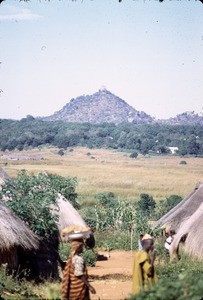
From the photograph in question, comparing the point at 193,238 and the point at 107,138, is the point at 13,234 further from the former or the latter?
the point at 107,138

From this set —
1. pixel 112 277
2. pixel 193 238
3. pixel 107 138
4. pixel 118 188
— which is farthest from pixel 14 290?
pixel 107 138

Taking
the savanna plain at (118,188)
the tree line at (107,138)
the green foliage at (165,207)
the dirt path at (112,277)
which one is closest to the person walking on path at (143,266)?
the savanna plain at (118,188)

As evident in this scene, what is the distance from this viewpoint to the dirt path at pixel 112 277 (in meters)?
8.60

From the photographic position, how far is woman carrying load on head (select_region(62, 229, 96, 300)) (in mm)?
5230

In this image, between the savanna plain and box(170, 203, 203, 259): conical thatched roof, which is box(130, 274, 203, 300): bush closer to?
the savanna plain

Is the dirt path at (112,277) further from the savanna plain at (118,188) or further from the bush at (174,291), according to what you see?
the bush at (174,291)

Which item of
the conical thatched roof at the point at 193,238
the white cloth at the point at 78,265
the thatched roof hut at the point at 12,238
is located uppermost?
the white cloth at the point at 78,265

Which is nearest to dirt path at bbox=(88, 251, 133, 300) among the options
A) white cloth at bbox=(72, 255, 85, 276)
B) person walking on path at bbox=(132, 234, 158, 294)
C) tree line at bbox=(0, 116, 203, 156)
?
person walking on path at bbox=(132, 234, 158, 294)

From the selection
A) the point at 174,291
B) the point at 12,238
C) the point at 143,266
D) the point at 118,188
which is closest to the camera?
the point at 174,291

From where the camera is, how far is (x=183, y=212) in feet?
51.2

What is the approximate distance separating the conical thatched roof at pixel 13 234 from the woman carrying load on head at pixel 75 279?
290 centimetres

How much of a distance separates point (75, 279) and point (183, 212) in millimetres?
10727

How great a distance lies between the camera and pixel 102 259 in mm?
13961

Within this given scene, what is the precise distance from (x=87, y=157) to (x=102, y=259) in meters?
68.4
